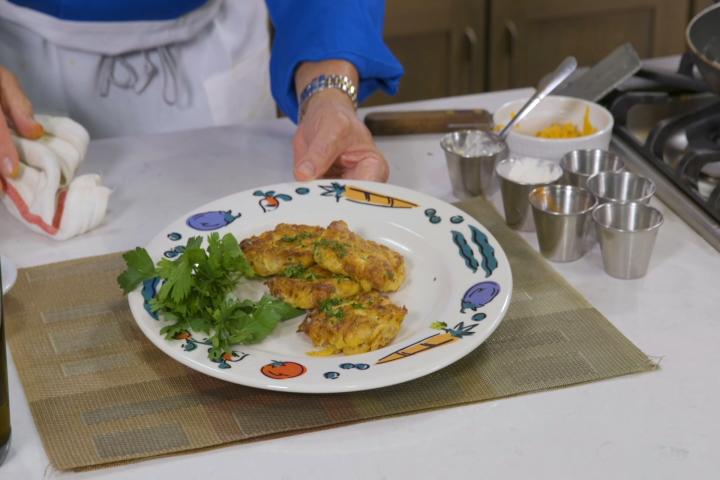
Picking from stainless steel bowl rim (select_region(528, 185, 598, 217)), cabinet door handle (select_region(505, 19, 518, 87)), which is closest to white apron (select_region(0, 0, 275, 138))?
stainless steel bowl rim (select_region(528, 185, 598, 217))

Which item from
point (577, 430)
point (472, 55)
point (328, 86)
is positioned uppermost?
point (328, 86)

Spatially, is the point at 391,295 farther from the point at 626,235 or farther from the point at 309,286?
the point at 626,235

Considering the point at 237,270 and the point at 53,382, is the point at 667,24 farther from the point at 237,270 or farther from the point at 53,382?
the point at 53,382

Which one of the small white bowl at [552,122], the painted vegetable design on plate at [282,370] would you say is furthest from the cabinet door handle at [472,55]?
the painted vegetable design on plate at [282,370]

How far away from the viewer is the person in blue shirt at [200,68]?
1.35 m

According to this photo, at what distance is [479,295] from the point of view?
40.2 inches

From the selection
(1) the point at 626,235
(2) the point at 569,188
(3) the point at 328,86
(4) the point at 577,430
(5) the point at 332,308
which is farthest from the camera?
(3) the point at 328,86

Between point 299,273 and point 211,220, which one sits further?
point 211,220

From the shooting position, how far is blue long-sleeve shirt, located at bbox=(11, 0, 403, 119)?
1.46 metres

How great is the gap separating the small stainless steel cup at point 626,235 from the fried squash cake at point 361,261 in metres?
0.23

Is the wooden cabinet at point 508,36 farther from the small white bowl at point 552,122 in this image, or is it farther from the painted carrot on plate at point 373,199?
the painted carrot on plate at point 373,199

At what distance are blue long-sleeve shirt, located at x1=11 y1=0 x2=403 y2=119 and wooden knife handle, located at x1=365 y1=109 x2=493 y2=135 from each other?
63 mm

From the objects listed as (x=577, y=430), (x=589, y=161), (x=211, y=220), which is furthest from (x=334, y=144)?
(x=577, y=430)

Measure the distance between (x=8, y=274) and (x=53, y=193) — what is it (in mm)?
149
